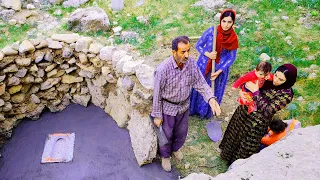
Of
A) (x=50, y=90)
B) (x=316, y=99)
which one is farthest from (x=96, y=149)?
(x=316, y=99)

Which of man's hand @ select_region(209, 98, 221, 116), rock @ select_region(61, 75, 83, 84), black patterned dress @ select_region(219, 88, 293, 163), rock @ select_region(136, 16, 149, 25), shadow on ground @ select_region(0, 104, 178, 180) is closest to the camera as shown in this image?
black patterned dress @ select_region(219, 88, 293, 163)

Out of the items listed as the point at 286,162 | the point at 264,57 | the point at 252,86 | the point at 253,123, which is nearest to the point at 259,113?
the point at 253,123

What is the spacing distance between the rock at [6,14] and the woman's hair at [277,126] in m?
4.64

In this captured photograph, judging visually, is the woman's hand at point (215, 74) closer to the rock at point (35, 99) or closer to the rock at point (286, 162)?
the rock at point (286, 162)

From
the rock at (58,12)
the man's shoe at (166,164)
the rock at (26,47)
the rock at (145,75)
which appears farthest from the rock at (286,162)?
the rock at (58,12)

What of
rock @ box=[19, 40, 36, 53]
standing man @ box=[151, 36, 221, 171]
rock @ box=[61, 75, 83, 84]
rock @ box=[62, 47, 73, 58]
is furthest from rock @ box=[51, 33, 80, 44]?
standing man @ box=[151, 36, 221, 171]

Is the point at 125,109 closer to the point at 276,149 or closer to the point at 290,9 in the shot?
the point at 276,149

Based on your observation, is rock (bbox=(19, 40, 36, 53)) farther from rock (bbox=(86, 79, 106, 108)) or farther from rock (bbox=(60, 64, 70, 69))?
rock (bbox=(86, 79, 106, 108))

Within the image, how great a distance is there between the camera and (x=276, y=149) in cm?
230

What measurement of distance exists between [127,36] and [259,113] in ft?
9.43

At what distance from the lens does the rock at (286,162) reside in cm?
207

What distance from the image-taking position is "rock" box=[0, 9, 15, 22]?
5.59 metres

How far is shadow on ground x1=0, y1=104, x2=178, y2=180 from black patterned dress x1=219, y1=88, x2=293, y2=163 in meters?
0.85

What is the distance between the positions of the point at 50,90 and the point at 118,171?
6.09 feet
